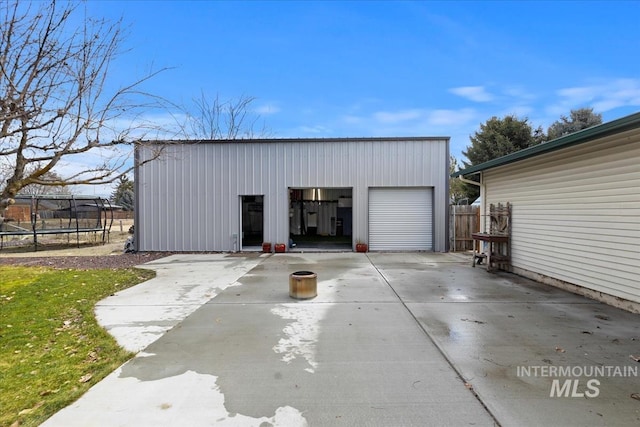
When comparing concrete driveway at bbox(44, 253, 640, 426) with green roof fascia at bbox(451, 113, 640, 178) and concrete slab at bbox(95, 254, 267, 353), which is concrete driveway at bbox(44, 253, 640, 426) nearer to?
concrete slab at bbox(95, 254, 267, 353)

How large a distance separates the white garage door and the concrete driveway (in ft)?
19.4

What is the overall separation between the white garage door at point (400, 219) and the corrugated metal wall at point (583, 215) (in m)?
4.18

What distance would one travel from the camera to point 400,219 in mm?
12031

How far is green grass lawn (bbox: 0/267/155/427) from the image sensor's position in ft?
8.11

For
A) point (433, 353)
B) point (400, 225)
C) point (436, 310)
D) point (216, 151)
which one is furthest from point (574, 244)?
point (216, 151)

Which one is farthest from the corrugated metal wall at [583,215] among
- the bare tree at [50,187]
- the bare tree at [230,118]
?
the bare tree at [230,118]

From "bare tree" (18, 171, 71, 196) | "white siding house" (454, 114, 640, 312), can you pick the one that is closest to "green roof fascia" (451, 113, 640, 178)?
"white siding house" (454, 114, 640, 312)

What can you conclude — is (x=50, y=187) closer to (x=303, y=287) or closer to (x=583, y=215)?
(x=303, y=287)

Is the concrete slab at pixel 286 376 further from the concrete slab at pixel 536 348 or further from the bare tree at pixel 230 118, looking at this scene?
the bare tree at pixel 230 118

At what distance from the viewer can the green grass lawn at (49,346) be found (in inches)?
97.3

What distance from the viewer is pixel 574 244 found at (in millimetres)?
5922

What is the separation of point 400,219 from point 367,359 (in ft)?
30.6

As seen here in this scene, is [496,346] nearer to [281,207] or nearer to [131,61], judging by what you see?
[131,61]

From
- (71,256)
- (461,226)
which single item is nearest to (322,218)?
(461,226)
